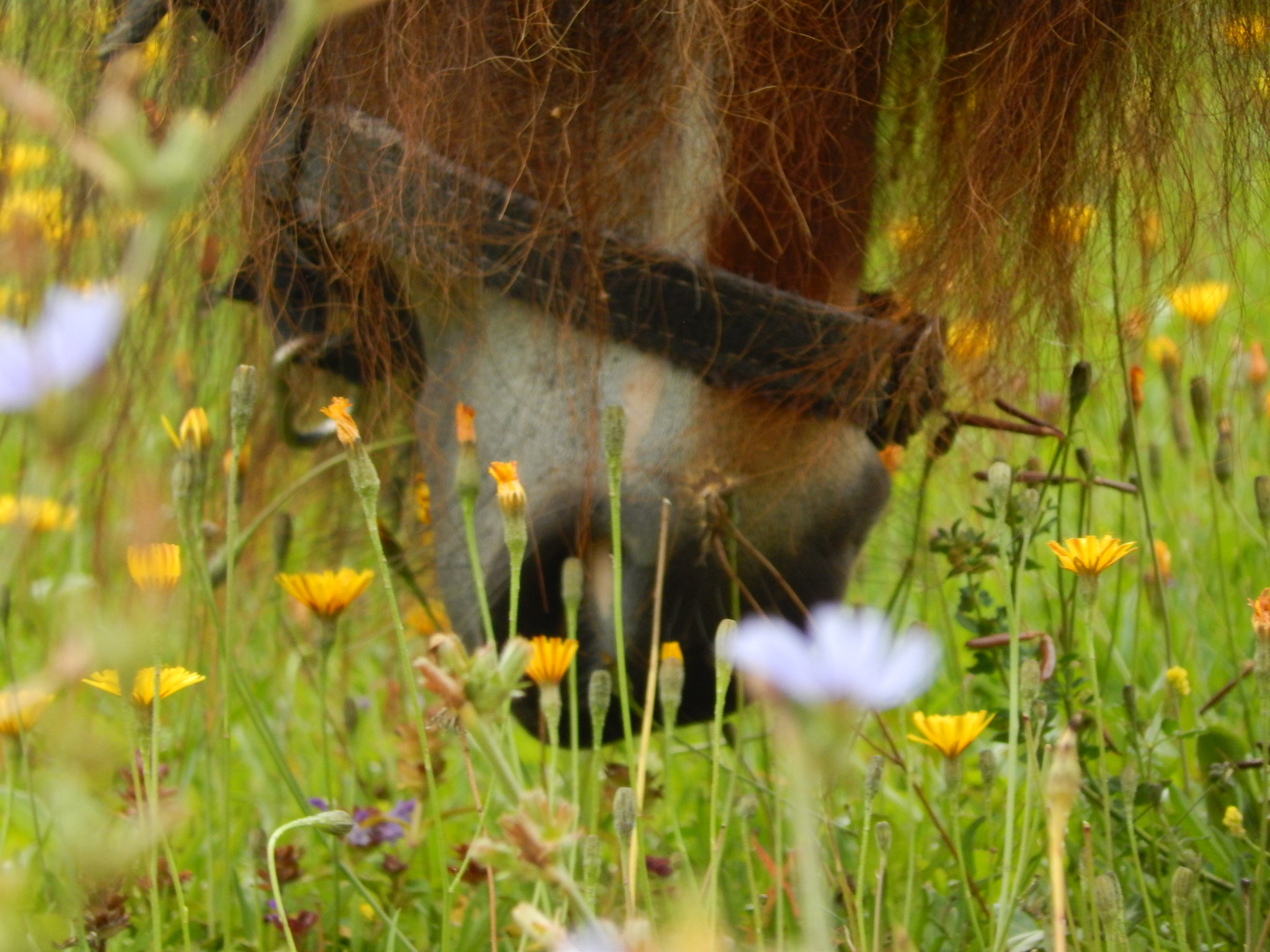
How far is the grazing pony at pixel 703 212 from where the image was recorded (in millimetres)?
801

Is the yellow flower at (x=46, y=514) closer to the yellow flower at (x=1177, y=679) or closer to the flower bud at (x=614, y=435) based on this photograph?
the flower bud at (x=614, y=435)

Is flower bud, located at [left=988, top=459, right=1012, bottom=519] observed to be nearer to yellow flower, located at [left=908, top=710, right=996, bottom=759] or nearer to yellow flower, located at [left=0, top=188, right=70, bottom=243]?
yellow flower, located at [left=908, top=710, right=996, bottom=759]

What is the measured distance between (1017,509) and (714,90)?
32cm

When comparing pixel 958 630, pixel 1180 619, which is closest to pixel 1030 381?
pixel 1180 619

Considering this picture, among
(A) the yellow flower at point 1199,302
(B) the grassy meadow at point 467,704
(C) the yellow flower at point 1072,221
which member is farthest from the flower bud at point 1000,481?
(A) the yellow flower at point 1199,302

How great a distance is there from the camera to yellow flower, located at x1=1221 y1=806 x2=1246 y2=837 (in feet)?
2.83

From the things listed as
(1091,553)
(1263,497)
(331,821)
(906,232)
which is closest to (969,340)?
(906,232)

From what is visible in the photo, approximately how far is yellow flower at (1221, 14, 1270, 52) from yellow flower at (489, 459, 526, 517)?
0.48 metres

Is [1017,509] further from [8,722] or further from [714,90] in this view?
[8,722]

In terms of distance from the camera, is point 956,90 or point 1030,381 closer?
point 956,90

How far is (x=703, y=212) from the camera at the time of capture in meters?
0.87

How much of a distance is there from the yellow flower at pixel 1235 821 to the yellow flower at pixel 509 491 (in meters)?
0.52

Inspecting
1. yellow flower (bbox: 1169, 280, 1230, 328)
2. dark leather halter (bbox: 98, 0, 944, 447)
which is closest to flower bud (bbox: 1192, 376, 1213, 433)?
yellow flower (bbox: 1169, 280, 1230, 328)

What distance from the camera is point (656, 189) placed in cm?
86
